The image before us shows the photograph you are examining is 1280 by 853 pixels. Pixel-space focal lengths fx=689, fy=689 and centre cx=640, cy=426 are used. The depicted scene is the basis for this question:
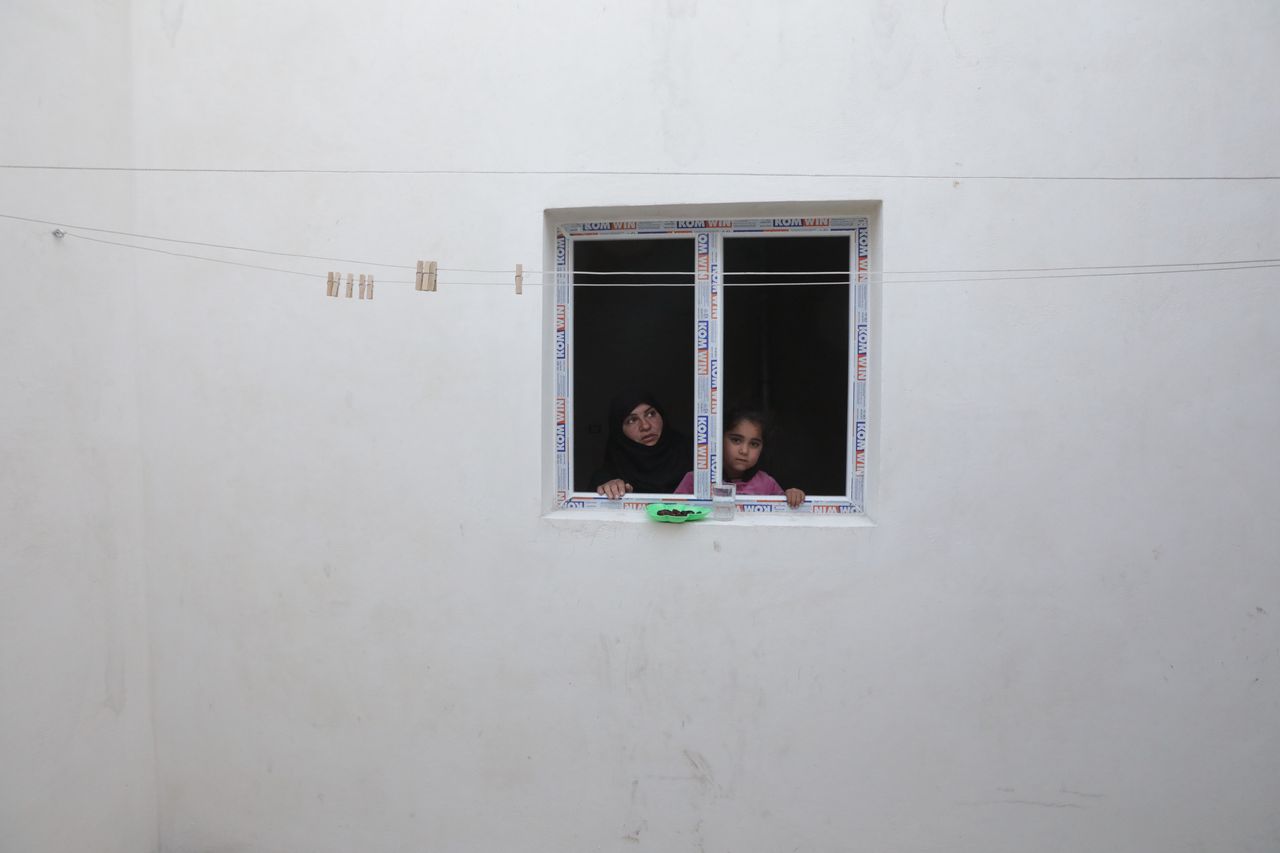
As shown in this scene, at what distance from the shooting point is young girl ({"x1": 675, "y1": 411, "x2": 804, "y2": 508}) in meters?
2.56

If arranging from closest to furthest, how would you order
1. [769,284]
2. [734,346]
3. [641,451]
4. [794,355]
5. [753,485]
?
1. [769,284]
2. [753,485]
3. [641,451]
4. [794,355]
5. [734,346]

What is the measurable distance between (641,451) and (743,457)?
0.42m

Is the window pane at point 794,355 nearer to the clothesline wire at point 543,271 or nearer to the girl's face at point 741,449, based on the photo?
the girl's face at point 741,449

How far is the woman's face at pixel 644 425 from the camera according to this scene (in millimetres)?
2801

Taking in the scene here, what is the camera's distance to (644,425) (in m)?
2.80

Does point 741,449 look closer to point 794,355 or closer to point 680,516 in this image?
point 680,516

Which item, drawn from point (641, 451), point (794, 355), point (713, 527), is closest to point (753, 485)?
point (713, 527)

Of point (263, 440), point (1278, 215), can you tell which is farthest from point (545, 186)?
point (1278, 215)

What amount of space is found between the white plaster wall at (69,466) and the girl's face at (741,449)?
7.28 feet

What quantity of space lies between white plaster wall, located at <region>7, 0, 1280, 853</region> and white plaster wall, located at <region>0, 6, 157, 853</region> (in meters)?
0.09

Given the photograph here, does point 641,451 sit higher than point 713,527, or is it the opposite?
point 641,451

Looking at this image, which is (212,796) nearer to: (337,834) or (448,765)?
(337,834)

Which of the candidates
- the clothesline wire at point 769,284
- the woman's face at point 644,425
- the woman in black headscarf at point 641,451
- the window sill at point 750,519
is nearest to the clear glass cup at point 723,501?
the window sill at point 750,519

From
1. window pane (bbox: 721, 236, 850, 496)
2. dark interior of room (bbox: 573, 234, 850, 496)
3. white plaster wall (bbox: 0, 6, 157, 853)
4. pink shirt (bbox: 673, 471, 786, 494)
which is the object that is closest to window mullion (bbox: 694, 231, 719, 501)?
pink shirt (bbox: 673, 471, 786, 494)
